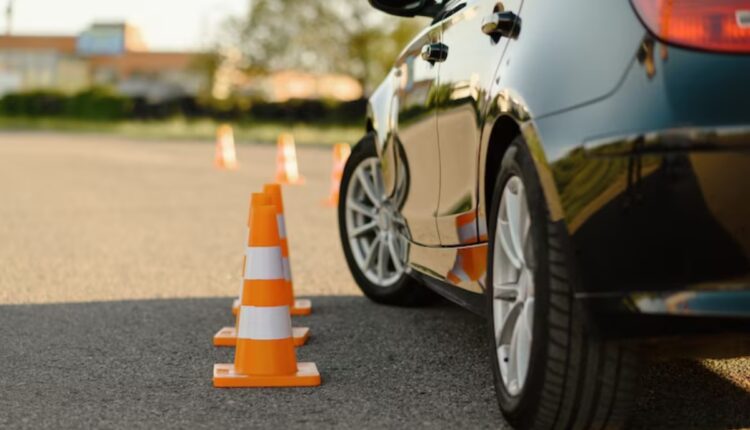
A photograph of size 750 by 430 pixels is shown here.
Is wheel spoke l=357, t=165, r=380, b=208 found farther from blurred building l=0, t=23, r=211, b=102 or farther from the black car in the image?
blurred building l=0, t=23, r=211, b=102

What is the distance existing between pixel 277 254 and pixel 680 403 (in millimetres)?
1561

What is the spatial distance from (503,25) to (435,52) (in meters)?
0.96

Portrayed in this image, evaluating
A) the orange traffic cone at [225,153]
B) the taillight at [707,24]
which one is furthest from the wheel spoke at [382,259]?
the orange traffic cone at [225,153]

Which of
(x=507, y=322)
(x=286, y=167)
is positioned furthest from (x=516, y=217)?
(x=286, y=167)

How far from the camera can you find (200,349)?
511 centimetres

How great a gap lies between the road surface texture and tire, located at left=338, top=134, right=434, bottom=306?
0.29 feet

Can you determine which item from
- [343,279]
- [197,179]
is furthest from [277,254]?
[197,179]

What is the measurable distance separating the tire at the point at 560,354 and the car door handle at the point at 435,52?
4.18ft

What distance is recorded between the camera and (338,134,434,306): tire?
240 inches

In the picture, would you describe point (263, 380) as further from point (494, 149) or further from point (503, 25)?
point (503, 25)

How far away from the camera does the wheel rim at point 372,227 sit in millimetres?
6027

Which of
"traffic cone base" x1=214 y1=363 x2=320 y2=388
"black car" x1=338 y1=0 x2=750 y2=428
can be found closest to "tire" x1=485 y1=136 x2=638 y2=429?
"black car" x1=338 y1=0 x2=750 y2=428

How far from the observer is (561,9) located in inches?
130

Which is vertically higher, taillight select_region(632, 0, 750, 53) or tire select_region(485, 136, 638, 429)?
taillight select_region(632, 0, 750, 53)
